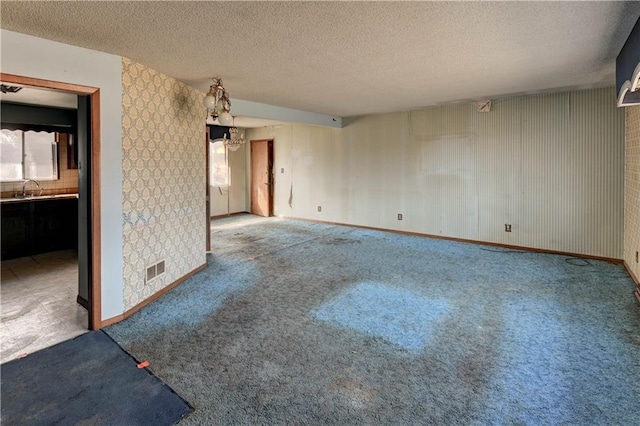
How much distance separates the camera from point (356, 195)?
7.42m

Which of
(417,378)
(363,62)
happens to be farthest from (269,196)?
(417,378)

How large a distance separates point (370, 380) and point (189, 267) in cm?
274

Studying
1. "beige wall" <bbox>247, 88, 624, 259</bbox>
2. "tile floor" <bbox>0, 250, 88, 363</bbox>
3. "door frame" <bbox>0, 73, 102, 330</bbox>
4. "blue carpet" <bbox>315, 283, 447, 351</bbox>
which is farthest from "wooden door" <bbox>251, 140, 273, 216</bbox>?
"door frame" <bbox>0, 73, 102, 330</bbox>

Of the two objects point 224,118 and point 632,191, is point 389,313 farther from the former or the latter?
point 632,191

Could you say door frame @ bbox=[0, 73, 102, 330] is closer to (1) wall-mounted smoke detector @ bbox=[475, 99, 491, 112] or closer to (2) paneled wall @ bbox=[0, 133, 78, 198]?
(2) paneled wall @ bbox=[0, 133, 78, 198]

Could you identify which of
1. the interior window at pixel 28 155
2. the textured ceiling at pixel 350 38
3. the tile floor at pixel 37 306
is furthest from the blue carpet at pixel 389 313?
the interior window at pixel 28 155

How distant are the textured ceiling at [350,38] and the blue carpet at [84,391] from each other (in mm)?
2265

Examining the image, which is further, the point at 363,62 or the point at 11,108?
the point at 11,108

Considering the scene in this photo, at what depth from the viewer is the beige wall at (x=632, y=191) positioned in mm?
3691

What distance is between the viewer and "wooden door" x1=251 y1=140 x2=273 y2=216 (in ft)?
29.5

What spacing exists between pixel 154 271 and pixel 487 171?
200 inches

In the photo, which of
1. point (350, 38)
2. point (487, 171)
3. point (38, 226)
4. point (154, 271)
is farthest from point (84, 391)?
point (487, 171)

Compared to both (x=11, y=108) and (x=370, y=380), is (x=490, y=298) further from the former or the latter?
(x=11, y=108)

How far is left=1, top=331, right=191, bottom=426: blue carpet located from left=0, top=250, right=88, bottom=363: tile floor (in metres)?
0.25
